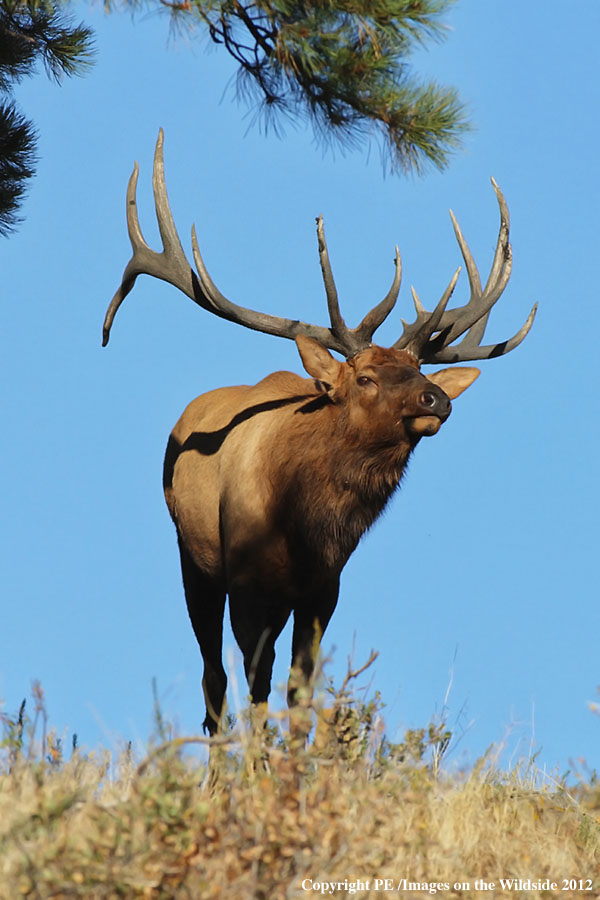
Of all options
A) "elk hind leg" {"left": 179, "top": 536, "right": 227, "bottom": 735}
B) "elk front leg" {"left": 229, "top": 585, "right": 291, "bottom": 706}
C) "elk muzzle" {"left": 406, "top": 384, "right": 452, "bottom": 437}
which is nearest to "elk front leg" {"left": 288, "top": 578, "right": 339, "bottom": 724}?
"elk front leg" {"left": 229, "top": 585, "right": 291, "bottom": 706}

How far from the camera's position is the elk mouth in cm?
580

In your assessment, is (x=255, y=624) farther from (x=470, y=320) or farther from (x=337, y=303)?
(x=470, y=320)

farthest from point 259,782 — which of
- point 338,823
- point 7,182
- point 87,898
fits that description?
point 7,182

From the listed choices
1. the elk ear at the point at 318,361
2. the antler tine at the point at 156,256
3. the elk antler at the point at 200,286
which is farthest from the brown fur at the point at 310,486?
the antler tine at the point at 156,256

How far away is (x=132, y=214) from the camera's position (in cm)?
705

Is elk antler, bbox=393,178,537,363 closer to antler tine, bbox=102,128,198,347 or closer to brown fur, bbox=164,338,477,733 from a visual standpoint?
brown fur, bbox=164,338,477,733

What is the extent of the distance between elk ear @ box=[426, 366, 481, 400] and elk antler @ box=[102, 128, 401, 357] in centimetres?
49

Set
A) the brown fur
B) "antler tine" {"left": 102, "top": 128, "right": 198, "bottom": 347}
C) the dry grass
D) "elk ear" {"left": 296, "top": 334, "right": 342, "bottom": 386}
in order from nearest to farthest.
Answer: the dry grass
the brown fur
"elk ear" {"left": 296, "top": 334, "right": 342, "bottom": 386}
"antler tine" {"left": 102, "top": 128, "right": 198, "bottom": 347}

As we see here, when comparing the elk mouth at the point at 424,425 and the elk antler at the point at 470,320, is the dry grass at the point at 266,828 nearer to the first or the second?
the elk mouth at the point at 424,425

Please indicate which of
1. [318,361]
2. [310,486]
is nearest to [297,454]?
[310,486]

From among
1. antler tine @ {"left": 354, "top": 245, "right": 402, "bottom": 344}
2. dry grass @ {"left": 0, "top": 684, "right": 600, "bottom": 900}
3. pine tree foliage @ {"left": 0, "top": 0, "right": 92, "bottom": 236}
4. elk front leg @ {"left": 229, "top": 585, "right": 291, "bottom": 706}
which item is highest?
pine tree foliage @ {"left": 0, "top": 0, "right": 92, "bottom": 236}

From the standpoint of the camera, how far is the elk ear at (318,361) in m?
6.29

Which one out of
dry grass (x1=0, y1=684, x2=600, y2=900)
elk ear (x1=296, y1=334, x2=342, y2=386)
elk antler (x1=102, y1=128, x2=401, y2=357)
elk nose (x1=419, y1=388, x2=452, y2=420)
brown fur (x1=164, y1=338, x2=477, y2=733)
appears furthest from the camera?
elk antler (x1=102, y1=128, x2=401, y2=357)

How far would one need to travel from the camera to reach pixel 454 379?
672 centimetres
